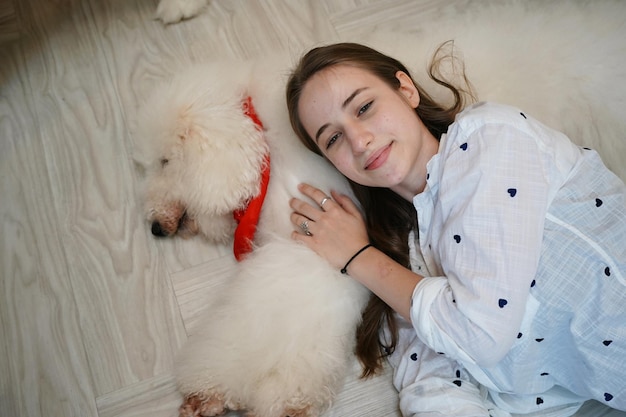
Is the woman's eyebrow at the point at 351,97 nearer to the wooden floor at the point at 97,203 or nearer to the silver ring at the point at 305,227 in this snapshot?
the silver ring at the point at 305,227

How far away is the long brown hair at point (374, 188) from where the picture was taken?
1.09 meters

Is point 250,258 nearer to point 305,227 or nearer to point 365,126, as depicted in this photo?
point 305,227

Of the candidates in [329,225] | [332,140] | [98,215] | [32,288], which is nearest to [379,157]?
[332,140]

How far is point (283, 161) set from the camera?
47.6 inches

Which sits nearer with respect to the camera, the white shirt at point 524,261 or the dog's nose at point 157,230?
the white shirt at point 524,261

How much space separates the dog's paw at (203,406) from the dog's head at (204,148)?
1.29ft

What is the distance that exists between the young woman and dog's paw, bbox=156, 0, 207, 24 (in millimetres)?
700

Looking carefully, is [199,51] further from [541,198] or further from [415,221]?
[541,198]

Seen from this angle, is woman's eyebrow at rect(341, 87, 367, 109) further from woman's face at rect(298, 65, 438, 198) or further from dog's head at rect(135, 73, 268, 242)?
dog's head at rect(135, 73, 268, 242)

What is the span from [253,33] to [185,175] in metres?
0.64

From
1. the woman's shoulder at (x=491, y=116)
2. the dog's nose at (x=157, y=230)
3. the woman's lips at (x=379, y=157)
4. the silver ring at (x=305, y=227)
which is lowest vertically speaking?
the dog's nose at (x=157, y=230)

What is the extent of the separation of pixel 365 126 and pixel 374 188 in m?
0.24

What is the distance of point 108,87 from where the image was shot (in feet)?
5.08

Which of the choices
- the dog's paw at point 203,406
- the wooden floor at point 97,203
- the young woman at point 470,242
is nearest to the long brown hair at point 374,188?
the young woman at point 470,242
